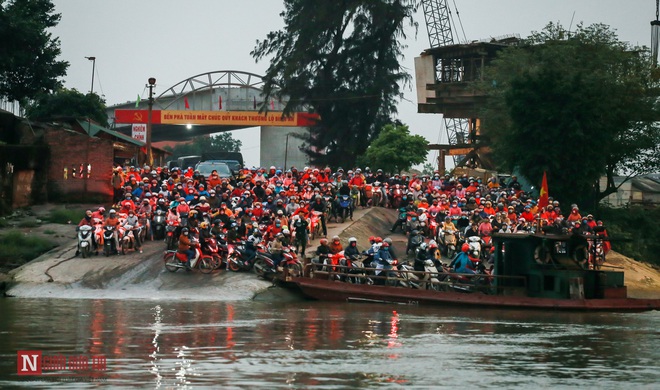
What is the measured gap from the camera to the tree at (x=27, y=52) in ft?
202

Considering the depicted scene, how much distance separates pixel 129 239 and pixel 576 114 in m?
23.8

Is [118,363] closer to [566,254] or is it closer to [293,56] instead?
[566,254]

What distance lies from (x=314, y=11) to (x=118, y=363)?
4593cm

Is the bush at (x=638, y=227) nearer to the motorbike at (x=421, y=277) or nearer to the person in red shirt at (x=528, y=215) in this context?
the person in red shirt at (x=528, y=215)

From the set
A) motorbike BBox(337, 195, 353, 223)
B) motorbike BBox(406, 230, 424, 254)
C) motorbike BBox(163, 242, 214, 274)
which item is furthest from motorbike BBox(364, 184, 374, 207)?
motorbike BBox(163, 242, 214, 274)

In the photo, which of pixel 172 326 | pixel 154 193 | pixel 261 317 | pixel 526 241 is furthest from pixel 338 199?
pixel 172 326

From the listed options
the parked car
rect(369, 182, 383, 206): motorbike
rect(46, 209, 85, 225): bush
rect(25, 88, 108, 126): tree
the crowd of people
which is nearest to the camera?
the crowd of people

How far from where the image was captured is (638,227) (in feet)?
184

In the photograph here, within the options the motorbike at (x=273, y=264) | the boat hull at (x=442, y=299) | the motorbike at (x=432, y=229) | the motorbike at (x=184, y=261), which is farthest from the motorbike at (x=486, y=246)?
the motorbike at (x=184, y=261)

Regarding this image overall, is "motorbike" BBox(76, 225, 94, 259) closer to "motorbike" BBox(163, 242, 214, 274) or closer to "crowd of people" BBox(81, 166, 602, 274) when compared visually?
"crowd of people" BBox(81, 166, 602, 274)

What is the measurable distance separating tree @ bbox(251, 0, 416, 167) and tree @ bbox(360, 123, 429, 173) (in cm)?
291

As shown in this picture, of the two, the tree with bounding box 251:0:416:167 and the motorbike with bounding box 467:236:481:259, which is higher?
the tree with bounding box 251:0:416:167

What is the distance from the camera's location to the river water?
762 inches

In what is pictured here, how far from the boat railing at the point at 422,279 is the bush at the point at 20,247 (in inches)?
400
